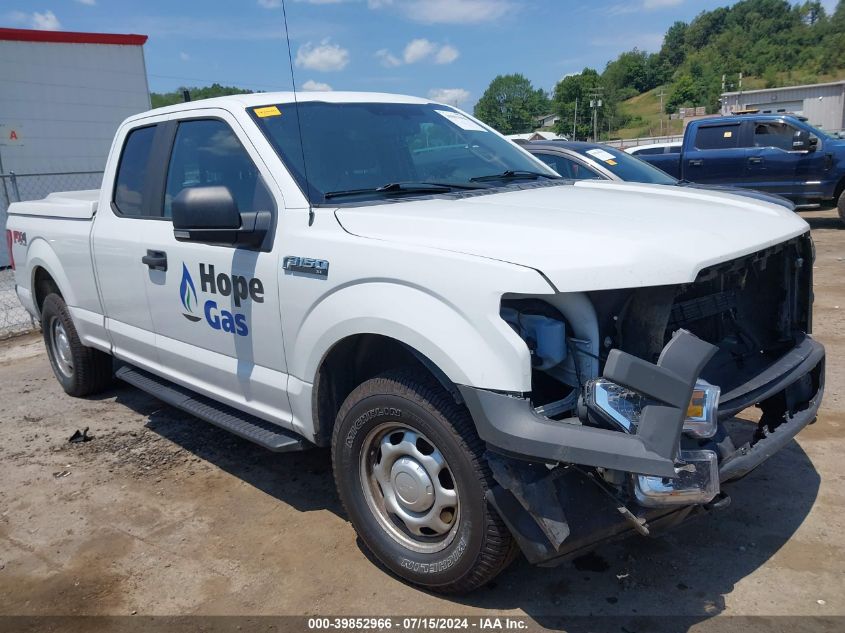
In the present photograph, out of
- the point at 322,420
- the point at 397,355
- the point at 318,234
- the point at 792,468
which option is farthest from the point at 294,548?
the point at 792,468

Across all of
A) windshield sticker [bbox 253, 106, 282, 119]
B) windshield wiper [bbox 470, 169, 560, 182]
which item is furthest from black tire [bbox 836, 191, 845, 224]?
windshield sticker [bbox 253, 106, 282, 119]

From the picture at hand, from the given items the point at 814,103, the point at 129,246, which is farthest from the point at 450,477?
the point at 814,103

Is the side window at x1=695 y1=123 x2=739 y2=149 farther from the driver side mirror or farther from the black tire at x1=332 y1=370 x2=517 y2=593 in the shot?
the black tire at x1=332 y1=370 x2=517 y2=593

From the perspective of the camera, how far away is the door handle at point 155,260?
388 cm

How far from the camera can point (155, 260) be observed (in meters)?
3.94

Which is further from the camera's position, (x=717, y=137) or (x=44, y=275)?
(x=717, y=137)

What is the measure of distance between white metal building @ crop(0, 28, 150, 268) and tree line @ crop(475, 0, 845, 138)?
7766 centimetres

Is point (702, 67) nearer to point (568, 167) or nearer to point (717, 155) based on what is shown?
point (717, 155)

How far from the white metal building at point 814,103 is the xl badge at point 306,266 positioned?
4631cm

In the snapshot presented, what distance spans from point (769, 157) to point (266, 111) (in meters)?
11.7

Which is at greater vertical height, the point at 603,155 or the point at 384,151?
the point at 384,151

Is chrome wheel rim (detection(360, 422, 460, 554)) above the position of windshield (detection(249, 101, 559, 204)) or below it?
below

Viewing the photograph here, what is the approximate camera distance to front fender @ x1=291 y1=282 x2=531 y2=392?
7.70 feet

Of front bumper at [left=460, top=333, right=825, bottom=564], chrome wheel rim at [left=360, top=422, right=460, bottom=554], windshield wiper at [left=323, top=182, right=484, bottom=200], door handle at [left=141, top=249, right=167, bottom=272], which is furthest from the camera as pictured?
door handle at [left=141, top=249, right=167, bottom=272]
